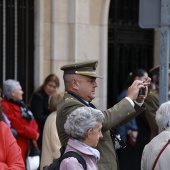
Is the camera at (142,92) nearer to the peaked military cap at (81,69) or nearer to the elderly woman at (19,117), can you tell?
the peaked military cap at (81,69)

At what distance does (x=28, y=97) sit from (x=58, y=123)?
545cm

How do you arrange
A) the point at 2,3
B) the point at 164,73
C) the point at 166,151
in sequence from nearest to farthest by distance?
the point at 166,151, the point at 164,73, the point at 2,3

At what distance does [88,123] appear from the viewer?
498cm

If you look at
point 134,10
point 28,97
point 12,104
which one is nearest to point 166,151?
point 12,104

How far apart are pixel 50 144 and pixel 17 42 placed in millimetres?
3309

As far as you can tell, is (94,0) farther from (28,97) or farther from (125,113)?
(125,113)

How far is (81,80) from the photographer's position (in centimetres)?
593

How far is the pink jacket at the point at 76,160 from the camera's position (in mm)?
4832

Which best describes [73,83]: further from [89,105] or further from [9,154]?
[9,154]

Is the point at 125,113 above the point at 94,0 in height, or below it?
below

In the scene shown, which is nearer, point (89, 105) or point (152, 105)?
point (89, 105)

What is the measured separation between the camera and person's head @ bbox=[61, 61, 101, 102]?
19.4 ft

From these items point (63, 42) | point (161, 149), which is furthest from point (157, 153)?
point (63, 42)

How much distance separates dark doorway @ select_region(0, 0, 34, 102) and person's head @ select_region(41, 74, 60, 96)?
70 centimetres
